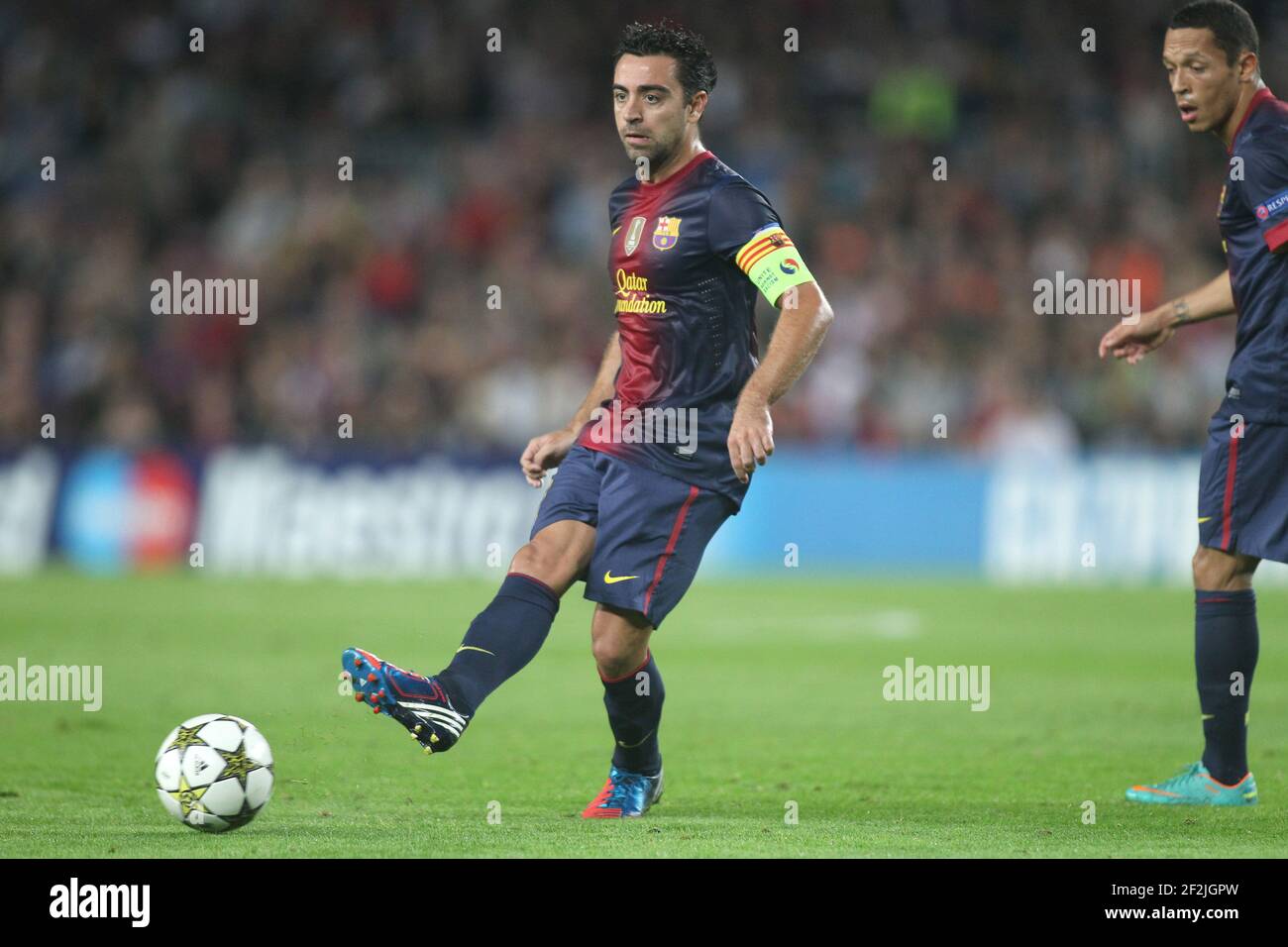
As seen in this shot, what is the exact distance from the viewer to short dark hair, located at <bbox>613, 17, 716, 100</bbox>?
5.86 meters

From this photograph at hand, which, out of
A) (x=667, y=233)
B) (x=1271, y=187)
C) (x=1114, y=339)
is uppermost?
(x=1271, y=187)

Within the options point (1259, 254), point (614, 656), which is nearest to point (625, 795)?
point (614, 656)

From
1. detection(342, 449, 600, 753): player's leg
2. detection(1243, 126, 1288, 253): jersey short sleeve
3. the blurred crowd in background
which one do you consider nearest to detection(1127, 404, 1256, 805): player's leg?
detection(1243, 126, 1288, 253): jersey short sleeve

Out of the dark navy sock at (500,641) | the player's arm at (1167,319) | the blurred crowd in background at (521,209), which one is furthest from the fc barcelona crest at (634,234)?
the blurred crowd in background at (521,209)

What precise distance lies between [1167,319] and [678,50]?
205 centimetres

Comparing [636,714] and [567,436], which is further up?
[567,436]

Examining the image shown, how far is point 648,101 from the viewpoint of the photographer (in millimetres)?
5855

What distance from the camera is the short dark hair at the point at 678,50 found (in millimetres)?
5855

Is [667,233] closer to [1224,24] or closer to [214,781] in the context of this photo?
[1224,24]

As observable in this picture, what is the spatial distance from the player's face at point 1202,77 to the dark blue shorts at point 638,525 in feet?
6.66

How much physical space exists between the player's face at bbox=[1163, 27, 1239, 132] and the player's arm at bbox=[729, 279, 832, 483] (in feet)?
4.85

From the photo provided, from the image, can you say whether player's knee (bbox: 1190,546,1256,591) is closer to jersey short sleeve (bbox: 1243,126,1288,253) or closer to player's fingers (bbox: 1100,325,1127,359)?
player's fingers (bbox: 1100,325,1127,359)

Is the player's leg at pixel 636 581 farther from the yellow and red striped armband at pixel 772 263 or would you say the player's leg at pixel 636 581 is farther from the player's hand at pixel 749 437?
the yellow and red striped armband at pixel 772 263

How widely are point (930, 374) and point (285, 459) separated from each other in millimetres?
6121
